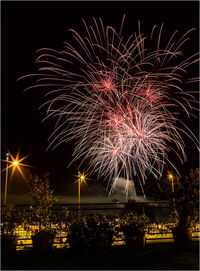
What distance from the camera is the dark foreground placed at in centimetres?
548

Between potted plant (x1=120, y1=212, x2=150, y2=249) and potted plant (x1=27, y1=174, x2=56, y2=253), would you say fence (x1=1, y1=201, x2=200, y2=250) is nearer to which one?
potted plant (x1=27, y1=174, x2=56, y2=253)

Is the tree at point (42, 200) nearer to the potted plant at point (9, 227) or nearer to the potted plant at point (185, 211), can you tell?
the potted plant at point (9, 227)

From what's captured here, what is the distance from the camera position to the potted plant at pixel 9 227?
23.9 ft

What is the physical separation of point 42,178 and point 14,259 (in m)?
2.68

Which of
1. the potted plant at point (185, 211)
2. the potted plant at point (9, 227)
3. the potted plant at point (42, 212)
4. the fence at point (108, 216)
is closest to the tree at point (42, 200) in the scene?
the potted plant at point (42, 212)

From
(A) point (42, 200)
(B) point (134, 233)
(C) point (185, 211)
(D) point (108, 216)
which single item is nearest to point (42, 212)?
(A) point (42, 200)

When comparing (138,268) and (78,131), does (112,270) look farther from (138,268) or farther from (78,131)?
(78,131)

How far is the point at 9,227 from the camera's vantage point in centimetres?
788

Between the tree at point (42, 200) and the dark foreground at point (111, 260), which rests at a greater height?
the tree at point (42, 200)

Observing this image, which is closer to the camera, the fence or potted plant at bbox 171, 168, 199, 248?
potted plant at bbox 171, 168, 199, 248

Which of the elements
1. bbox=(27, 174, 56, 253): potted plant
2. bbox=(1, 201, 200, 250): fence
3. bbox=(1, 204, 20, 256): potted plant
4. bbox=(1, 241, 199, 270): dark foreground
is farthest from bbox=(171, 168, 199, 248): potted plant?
bbox=(1, 204, 20, 256): potted plant

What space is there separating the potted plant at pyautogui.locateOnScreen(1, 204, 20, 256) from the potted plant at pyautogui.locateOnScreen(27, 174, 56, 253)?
18.4 inches

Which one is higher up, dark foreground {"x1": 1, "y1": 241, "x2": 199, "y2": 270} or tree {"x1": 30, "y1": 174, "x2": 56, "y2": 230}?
tree {"x1": 30, "y1": 174, "x2": 56, "y2": 230}

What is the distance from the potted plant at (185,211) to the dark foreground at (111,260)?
325mm
